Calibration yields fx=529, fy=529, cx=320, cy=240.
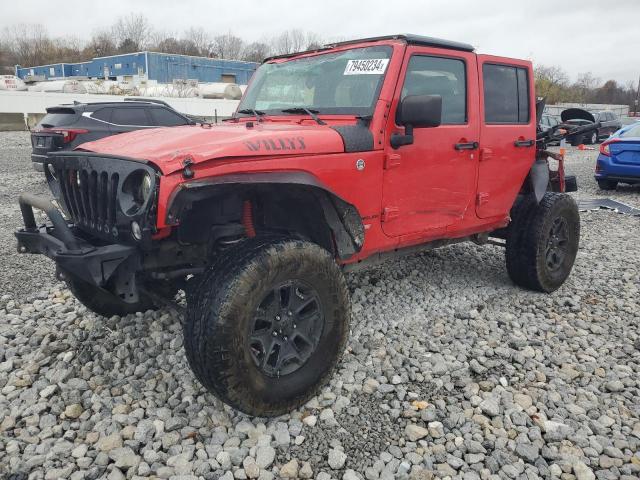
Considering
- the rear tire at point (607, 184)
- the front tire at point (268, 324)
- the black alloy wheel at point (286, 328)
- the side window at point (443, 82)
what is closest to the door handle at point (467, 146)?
the side window at point (443, 82)

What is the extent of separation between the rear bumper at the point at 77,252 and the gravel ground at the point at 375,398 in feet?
2.74

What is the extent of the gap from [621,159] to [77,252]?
1074 centimetres

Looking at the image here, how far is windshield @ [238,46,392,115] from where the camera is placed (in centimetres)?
340

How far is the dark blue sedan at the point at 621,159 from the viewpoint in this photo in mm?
10264

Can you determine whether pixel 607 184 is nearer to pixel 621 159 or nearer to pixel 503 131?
pixel 621 159

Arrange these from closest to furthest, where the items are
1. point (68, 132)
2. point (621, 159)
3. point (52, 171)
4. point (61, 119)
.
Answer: point (52, 171) → point (68, 132) → point (61, 119) → point (621, 159)

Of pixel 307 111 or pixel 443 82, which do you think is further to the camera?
pixel 443 82

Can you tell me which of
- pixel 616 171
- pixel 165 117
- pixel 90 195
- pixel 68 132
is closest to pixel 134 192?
pixel 90 195

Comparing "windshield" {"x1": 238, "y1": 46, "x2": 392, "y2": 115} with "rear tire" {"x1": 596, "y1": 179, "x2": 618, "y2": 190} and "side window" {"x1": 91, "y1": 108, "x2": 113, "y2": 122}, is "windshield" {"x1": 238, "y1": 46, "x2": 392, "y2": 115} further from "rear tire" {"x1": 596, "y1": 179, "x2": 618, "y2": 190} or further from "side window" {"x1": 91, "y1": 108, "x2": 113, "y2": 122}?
"rear tire" {"x1": 596, "y1": 179, "x2": 618, "y2": 190}

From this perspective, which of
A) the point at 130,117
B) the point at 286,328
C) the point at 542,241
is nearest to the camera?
the point at 286,328

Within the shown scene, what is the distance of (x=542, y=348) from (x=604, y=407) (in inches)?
28.7

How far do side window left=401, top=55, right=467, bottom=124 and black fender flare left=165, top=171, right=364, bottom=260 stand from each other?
0.91 metres

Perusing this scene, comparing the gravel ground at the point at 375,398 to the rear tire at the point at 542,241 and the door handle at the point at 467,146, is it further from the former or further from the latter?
the door handle at the point at 467,146

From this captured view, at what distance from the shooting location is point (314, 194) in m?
2.99
